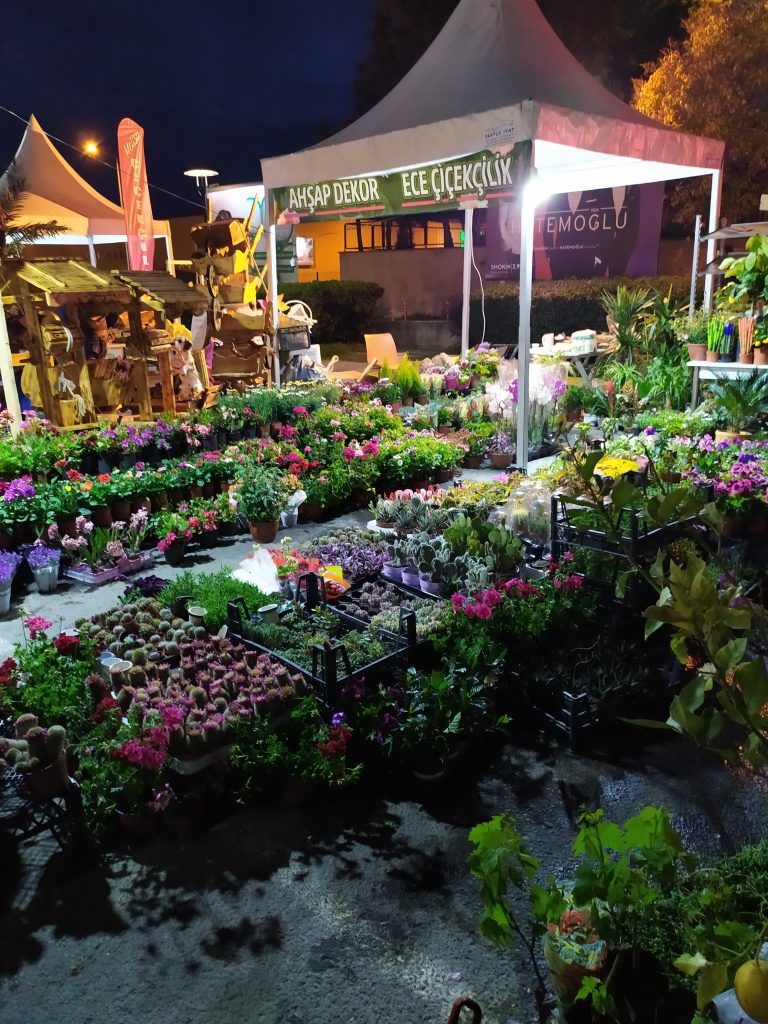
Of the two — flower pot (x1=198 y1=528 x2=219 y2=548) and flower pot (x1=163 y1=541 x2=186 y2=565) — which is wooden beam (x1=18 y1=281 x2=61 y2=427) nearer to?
flower pot (x1=198 y1=528 x2=219 y2=548)

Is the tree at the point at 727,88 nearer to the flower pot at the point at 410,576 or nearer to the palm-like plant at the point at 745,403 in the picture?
the palm-like plant at the point at 745,403

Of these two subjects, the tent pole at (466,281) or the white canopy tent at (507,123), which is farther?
the tent pole at (466,281)

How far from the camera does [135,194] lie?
11.5 metres

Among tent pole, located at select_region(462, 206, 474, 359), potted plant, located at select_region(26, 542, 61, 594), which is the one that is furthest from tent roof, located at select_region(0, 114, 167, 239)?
potted plant, located at select_region(26, 542, 61, 594)

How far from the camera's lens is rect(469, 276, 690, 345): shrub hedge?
1675 cm

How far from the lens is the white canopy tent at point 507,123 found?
272 inches

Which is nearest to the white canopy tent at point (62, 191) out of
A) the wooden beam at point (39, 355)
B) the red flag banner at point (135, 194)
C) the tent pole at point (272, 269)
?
the red flag banner at point (135, 194)

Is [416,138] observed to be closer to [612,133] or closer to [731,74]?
[612,133]

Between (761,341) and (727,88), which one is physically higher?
(727,88)

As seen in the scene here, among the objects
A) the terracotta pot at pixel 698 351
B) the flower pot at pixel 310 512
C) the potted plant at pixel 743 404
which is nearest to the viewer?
the flower pot at pixel 310 512

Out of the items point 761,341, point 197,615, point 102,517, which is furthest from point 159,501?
point 761,341

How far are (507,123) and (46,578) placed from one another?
521 cm

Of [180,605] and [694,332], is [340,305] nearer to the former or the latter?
[694,332]

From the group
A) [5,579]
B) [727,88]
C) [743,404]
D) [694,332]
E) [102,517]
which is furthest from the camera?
[727,88]
